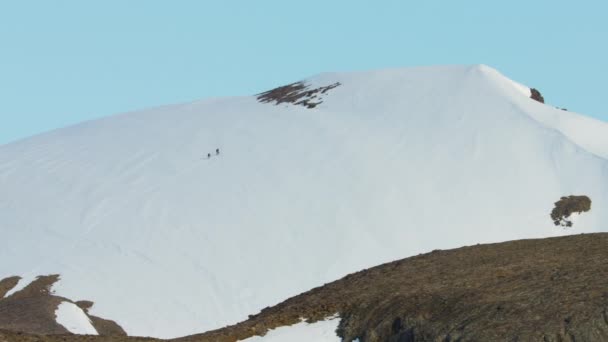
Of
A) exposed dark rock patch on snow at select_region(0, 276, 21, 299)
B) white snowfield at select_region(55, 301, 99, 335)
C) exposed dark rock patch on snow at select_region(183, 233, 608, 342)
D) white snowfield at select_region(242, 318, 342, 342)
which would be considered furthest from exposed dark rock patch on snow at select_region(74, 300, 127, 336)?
white snowfield at select_region(242, 318, 342, 342)

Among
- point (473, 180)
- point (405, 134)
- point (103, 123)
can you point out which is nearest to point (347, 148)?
point (405, 134)

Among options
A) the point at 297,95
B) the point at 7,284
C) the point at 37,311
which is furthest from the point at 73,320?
the point at 297,95

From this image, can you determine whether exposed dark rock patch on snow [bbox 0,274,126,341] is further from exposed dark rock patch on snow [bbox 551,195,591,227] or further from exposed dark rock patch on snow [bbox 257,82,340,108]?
exposed dark rock patch on snow [bbox 257,82,340,108]

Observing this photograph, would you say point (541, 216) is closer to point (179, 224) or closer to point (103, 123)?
point (179, 224)

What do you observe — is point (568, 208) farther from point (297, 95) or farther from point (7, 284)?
point (7, 284)

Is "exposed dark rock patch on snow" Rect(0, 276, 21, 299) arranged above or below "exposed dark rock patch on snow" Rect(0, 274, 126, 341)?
above

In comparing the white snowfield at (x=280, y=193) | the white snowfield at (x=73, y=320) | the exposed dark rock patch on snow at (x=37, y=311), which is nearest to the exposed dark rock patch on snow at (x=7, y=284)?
the exposed dark rock patch on snow at (x=37, y=311)
